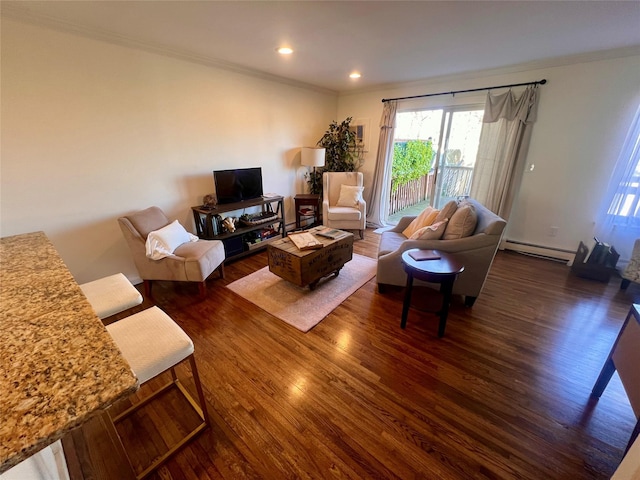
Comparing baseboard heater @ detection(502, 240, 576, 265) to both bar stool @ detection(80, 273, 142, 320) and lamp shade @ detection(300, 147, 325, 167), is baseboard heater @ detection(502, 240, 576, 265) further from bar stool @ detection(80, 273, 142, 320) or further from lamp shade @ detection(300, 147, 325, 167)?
bar stool @ detection(80, 273, 142, 320)

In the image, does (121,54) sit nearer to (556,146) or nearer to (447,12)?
(447,12)

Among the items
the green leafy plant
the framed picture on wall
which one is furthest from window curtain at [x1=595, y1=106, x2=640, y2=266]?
the framed picture on wall

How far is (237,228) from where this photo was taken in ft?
11.4

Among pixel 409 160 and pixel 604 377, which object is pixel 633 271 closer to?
pixel 604 377

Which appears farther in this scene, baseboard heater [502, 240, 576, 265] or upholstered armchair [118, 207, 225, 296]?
baseboard heater [502, 240, 576, 265]

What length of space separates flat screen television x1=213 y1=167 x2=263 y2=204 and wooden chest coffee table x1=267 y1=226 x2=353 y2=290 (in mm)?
1130

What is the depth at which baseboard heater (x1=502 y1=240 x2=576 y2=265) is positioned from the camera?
3.42 metres

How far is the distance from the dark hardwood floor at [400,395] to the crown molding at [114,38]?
2.43 meters

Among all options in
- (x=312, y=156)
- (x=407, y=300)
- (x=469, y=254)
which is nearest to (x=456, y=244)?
(x=469, y=254)

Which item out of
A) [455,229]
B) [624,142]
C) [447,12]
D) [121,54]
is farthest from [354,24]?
[624,142]

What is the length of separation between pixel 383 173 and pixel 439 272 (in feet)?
10.1

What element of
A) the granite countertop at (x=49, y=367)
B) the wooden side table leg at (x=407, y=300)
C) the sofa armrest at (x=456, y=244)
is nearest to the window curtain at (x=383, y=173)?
the sofa armrest at (x=456, y=244)

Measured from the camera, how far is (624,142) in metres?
2.88

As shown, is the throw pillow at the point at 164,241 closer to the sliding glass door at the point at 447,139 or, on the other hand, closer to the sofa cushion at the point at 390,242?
the sofa cushion at the point at 390,242
